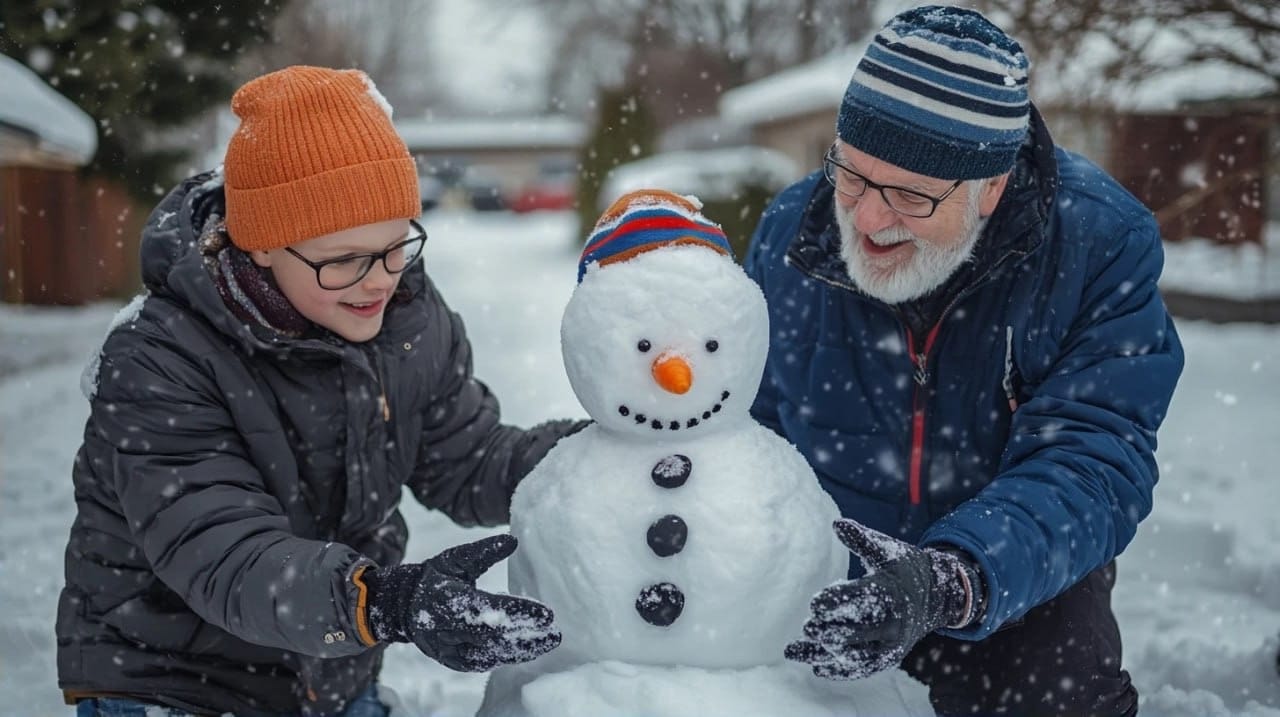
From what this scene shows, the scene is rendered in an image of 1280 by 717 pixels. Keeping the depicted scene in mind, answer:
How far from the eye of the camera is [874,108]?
211 centimetres

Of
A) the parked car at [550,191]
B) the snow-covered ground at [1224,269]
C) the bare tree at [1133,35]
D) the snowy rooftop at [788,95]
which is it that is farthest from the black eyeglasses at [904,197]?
the parked car at [550,191]

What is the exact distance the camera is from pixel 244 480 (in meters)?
1.94

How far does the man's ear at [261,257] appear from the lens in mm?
2047

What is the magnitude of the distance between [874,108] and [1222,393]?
5.24 meters

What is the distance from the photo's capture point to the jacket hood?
1978 mm

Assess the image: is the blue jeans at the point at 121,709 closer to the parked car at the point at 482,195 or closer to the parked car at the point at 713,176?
the parked car at the point at 713,176

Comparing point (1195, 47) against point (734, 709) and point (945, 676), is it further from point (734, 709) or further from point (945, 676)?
point (734, 709)

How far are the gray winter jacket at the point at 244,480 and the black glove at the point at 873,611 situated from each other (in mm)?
706

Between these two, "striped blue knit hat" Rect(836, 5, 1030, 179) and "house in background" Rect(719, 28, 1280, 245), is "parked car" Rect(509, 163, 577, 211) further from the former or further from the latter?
"striped blue knit hat" Rect(836, 5, 1030, 179)

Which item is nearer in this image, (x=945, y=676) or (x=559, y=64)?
(x=945, y=676)

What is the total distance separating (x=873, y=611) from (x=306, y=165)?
1.22 m

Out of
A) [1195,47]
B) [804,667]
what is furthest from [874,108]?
[1195,47]

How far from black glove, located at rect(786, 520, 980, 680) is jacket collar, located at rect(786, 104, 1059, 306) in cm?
72

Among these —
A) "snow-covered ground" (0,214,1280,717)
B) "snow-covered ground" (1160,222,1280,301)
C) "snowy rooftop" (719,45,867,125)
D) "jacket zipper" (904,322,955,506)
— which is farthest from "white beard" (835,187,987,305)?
"snowy rooftop" (719,45,867,125)
